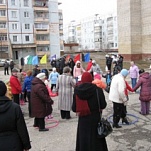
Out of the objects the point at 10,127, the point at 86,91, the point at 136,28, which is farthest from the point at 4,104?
the point at 136,28

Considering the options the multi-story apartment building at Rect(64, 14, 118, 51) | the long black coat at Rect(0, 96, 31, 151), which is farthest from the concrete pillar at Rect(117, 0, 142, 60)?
Result: the multi-story apartment building at Rect(64, 14, 118, 51)

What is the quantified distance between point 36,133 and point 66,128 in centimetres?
89

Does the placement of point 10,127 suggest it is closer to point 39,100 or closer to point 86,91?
point 86,91

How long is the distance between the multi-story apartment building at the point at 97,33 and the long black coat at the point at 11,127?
107 metres

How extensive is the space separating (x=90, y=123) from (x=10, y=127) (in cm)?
152

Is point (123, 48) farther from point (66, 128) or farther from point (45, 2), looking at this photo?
point (66, 128)

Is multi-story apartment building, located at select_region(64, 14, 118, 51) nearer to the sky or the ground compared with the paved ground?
nearer to the sky

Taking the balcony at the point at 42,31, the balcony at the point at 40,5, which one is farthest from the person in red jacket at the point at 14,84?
the balcony at the point at 40,5

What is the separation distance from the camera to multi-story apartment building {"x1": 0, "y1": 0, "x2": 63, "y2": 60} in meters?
60.1

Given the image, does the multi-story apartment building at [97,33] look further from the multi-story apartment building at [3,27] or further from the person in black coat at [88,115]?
the person in black coat at [88,115]

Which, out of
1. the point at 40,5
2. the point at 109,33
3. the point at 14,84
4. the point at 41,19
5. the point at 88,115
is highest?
the point at 40,5

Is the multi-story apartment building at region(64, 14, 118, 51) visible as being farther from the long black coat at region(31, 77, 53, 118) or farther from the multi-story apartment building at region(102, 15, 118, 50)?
the long black coat at region(31, 77, 53, 118)

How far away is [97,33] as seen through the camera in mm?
128125

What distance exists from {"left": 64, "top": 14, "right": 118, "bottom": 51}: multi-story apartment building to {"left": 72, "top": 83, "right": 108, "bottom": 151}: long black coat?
106 metres
